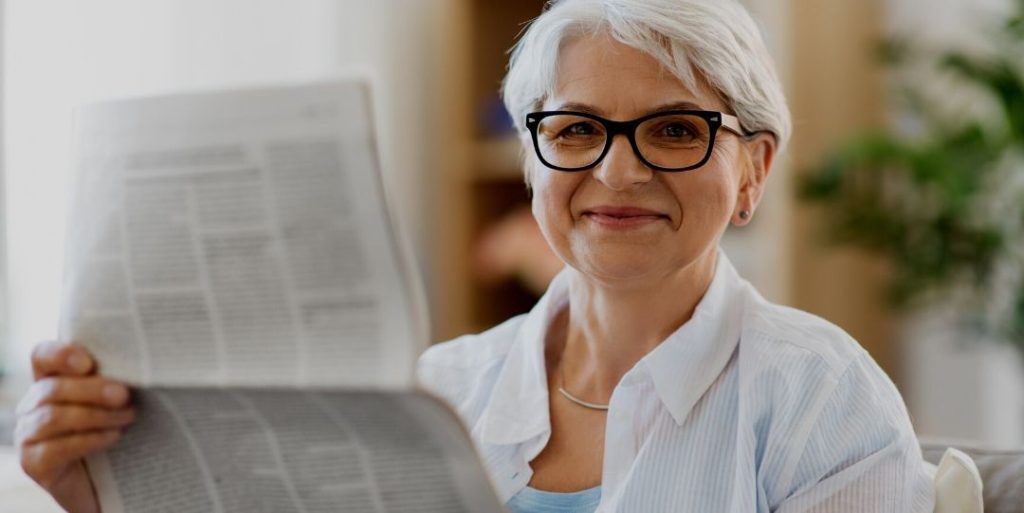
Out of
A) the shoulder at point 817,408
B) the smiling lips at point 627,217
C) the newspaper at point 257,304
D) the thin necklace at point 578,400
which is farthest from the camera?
the thin necklace at point 578,400

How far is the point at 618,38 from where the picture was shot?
1141 millimetres

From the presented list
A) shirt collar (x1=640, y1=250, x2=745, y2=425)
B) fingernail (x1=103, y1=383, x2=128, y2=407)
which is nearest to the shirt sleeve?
shirt collar (x1=640, y1=250, x2=745, y2=425)

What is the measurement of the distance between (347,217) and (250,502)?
0.88 feet

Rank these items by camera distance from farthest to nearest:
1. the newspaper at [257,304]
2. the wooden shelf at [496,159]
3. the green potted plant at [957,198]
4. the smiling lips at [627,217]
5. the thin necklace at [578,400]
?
the wooden shelf at [496,159] → the green potted plant at [957,198] → the thin necklace at [578,400] → the smiling lips at [627,217] → the newspaper at [257,304]

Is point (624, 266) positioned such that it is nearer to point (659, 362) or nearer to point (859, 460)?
point (659, 362)

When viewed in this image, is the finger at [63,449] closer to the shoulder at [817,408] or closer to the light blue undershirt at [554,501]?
the light blue undershirt at [554,501]

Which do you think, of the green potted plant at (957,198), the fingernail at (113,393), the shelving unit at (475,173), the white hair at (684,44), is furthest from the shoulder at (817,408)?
the shelving unit at (475,173)

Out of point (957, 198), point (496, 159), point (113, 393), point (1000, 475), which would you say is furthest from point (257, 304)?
point (496, 159)

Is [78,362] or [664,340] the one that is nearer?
[78,362]

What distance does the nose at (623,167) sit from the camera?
114cm

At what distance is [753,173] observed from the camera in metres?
1.25

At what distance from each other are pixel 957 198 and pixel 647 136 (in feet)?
5.11

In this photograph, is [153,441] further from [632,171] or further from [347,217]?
[632,171]

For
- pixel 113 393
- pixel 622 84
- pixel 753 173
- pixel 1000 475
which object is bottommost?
pixel 1000 475
